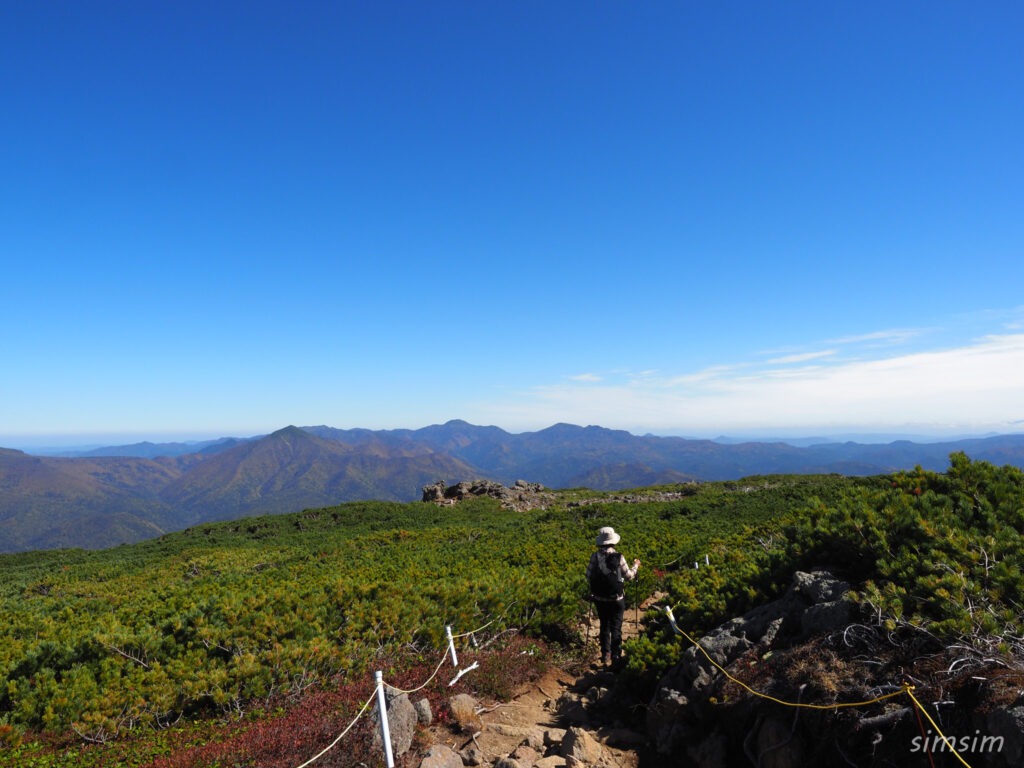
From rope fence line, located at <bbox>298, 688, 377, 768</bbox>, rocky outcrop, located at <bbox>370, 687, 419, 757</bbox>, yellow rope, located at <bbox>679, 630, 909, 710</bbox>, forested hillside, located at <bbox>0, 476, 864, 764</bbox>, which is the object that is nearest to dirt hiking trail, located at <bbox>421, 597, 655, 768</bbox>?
rocky outcrop, located at <bbox>370, 687, 419, 757</bbox>

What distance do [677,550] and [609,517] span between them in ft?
40.0

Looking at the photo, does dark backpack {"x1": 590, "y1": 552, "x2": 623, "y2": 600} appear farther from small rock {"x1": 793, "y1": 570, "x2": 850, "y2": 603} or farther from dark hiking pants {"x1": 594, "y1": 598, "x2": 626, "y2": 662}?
small rock {"x1": 793, "y1": 570, "x2": 850, "y2": 603}

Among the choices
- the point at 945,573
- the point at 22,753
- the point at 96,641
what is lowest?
the point at 22,753

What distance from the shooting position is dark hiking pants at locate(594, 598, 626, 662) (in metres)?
8.78

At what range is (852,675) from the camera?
4543 millimetres

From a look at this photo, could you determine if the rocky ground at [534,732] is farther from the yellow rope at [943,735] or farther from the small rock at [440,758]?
the yellow rope at [943,735]

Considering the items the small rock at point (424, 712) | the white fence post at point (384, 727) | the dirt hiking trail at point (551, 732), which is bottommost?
the dirt hiking trail at point (551, 732)

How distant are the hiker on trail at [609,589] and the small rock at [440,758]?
13.2ft

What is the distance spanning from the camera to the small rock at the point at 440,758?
5.13 metres

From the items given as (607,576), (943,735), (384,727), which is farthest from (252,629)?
(943,735)

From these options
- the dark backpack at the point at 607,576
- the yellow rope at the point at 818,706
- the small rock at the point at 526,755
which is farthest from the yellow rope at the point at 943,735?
the dark backpack at the point at 607,576

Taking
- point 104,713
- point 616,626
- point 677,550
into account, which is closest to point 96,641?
point 104,713

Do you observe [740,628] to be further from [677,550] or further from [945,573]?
[677,550]

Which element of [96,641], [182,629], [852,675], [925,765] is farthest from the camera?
[182,629]
